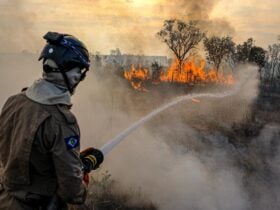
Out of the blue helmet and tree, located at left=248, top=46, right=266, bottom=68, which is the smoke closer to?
the blue helmet

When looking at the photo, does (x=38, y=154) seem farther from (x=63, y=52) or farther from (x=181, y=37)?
(x=181, y=37)

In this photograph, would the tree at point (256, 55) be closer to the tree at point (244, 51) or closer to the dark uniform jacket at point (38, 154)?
the tree at point (244, 51)

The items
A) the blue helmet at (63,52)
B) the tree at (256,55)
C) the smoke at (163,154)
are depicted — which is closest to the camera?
the blue helmet at (63,52)

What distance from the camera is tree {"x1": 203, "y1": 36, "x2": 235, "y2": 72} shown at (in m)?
Answer: 34.1

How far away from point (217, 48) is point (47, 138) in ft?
108

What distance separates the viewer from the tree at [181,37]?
1256 inches

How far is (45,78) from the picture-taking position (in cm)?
286

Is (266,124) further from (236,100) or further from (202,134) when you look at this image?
(202,134)

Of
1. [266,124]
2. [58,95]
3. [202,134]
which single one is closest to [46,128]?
[58,95]

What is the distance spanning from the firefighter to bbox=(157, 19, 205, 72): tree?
1149 inches

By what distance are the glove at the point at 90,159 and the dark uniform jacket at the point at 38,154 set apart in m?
0.33

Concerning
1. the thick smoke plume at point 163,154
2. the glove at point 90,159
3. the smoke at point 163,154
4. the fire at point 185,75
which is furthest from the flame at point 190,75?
the glove at point 90,159

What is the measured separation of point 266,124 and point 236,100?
234cm

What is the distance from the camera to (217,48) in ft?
113
